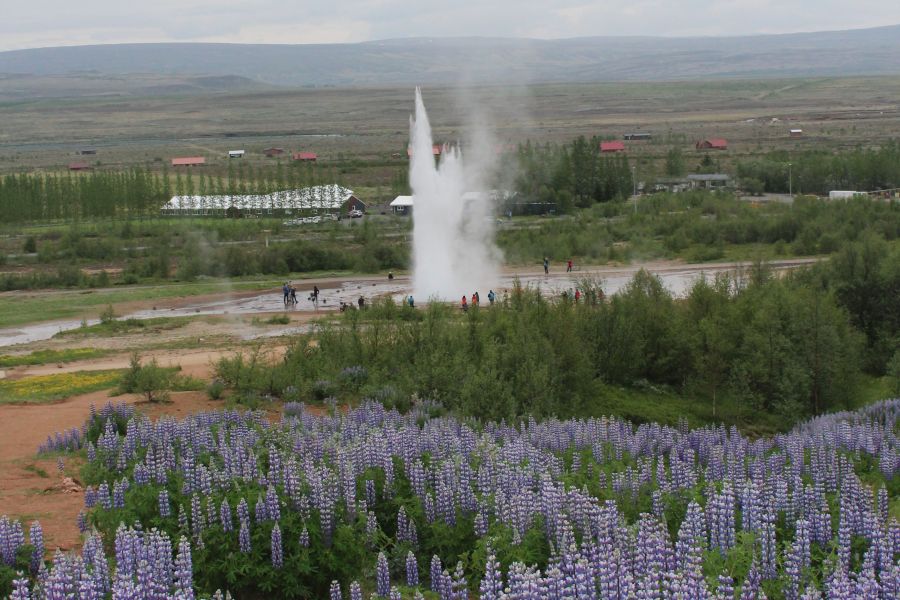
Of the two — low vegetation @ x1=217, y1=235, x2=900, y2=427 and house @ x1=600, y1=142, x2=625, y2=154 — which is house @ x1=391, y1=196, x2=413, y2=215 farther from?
low vegetation @ x1=217, y1=235, x2=900, y2=427

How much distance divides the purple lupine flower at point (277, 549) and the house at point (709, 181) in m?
70.2

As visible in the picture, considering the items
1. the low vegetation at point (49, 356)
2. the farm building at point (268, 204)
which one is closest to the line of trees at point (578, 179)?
the farm building at point (268, 204)

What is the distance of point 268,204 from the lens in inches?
3063

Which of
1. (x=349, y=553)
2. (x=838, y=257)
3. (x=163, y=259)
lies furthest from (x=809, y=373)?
(x=163, y=259)

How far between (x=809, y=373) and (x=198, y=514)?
16224 mm

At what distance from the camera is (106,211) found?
76.2m

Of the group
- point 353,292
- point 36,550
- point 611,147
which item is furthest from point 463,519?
point 611,147

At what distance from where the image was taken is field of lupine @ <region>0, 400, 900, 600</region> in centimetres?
978

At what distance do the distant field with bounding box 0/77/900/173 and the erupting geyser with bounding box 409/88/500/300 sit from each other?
4282 cm

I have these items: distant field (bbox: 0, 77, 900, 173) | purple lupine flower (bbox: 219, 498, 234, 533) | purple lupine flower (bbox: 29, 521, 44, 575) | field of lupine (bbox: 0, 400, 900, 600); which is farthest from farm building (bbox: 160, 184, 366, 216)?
purple lupine flower (bbox: 29, 521, 44, 575)

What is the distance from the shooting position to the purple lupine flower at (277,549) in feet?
38.4

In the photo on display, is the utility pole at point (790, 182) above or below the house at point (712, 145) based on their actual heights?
below

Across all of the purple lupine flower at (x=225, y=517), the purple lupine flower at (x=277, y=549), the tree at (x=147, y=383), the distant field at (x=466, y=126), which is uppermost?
the distant field at (x=466, y=126)

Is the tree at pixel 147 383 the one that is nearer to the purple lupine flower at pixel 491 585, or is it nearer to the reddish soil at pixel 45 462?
the reddish soil at pixel 45 462
